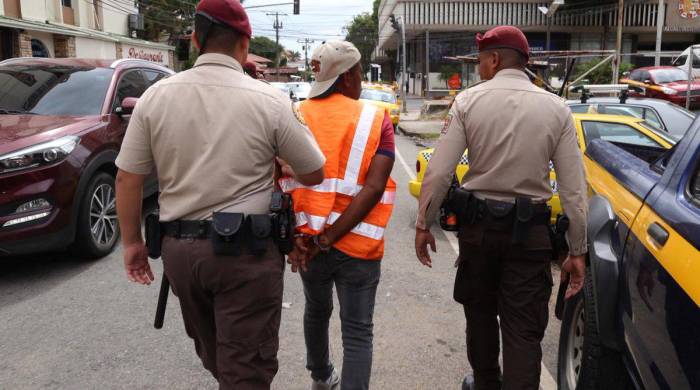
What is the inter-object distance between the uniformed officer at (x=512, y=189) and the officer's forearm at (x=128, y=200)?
1.25 m

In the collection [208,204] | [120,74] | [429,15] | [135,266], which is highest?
[429,15]

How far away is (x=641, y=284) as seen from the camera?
2191 mm

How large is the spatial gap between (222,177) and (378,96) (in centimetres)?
1813

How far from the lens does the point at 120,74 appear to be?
6496mm

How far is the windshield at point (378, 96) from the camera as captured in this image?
1973cm

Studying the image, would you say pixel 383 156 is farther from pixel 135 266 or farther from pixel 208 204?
pixel 135 266

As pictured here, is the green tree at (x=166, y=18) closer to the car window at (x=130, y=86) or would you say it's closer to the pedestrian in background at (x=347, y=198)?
the car window at (x=130, y=86)

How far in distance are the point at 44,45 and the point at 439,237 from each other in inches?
857

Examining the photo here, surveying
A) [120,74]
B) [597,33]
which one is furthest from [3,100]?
[597,33]

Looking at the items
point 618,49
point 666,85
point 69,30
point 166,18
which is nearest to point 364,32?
point 166,18

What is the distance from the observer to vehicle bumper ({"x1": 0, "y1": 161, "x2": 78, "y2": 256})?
463cm

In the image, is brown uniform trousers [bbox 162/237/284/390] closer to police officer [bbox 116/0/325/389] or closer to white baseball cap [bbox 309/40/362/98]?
police officer [bbox 116/0/325/389]

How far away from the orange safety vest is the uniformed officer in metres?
0.39

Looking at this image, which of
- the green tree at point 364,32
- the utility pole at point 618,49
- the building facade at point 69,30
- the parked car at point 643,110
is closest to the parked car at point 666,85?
the utility pole at point 618,49
